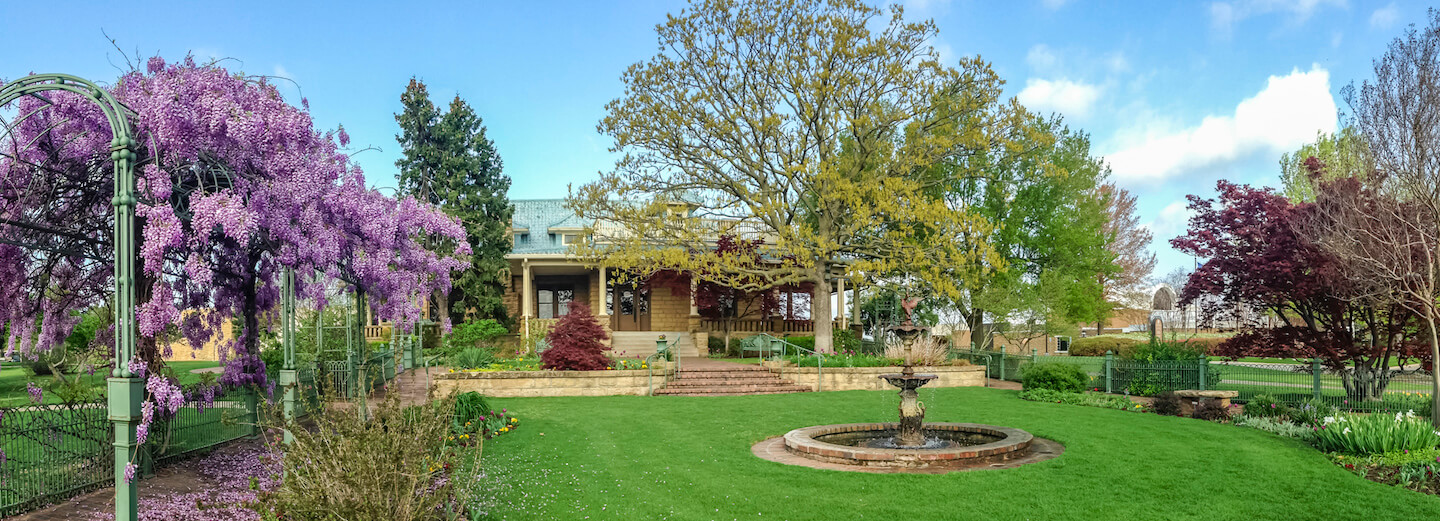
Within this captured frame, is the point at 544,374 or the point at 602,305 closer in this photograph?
the point at 544,374

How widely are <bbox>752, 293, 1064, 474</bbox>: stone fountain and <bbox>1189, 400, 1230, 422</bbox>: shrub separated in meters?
4.92

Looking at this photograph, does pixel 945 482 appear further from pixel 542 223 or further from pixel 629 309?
pixel 542 223

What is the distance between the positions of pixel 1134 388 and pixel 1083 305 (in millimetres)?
11126

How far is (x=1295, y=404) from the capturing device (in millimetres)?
16188

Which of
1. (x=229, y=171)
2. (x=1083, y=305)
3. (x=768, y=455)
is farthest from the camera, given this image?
(x=1083, y=305)

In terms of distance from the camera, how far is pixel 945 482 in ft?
32.2

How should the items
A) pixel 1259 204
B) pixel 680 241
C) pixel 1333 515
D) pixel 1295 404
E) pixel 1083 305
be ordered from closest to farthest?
pixel 1333 515, pixel 1295 404, pixel 1259 204, pixel 680 241, pixel 1083 305

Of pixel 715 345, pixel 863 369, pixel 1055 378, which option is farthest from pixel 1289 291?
pixel 715 345

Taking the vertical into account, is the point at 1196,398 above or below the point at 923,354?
below

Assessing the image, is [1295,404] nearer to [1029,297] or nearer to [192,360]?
[1029,297]

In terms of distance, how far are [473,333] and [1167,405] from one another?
21.1 m

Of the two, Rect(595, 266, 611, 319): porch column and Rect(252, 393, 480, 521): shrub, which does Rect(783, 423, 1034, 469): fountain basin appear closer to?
Rect(252, 393, 480, 521): shrub

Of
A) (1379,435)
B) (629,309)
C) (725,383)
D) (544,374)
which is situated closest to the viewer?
(1379,435)

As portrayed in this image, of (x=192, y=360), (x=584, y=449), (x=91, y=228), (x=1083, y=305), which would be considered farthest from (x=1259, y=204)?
(x=192, y=360)
